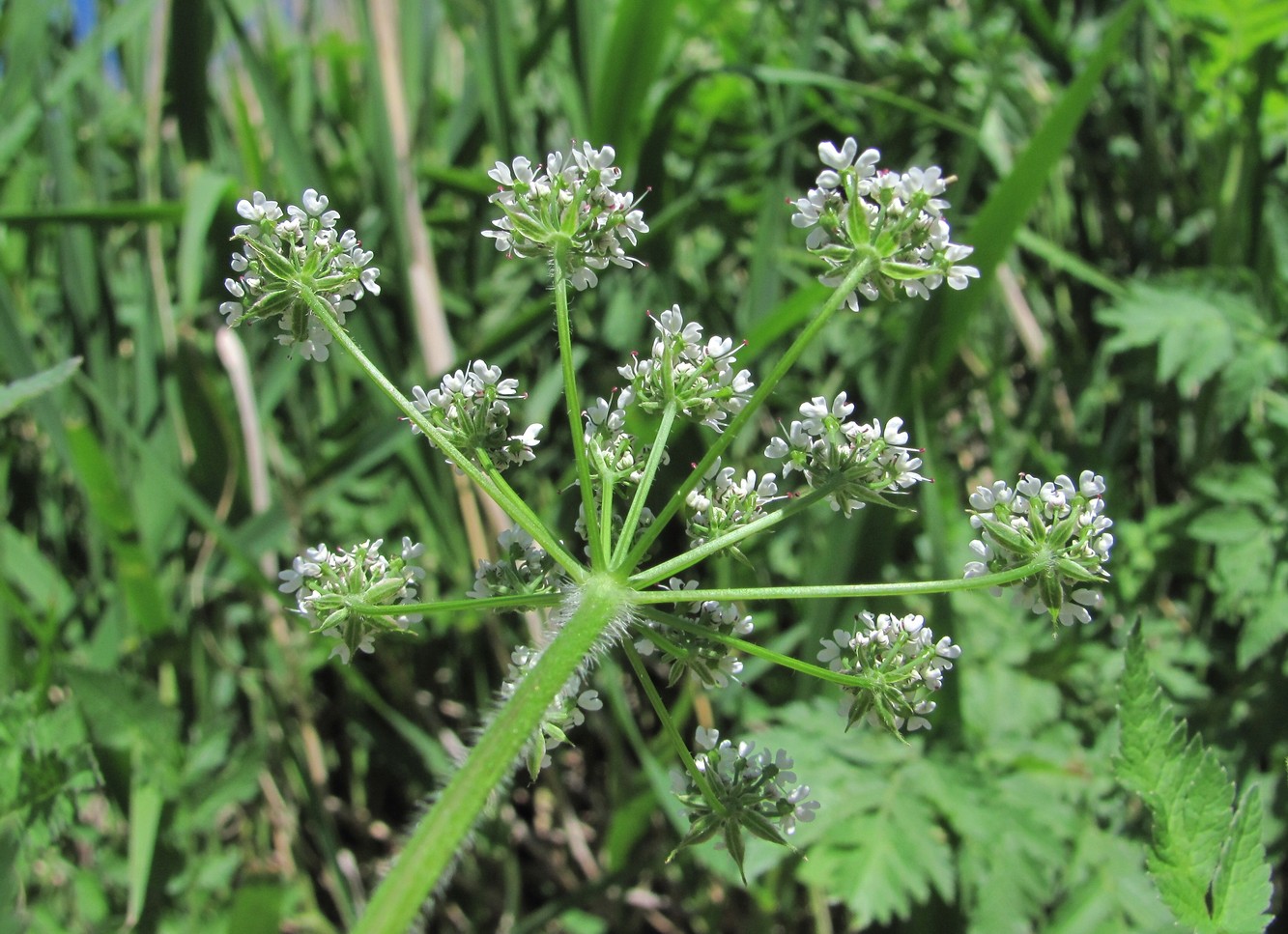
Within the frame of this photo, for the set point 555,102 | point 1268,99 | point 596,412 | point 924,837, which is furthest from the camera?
point 555,102

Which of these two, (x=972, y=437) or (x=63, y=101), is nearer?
(x=63, y=101)

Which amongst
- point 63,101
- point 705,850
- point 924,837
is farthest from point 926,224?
point 63,101

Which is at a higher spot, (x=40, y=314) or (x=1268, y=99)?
(x=1268, y=99)

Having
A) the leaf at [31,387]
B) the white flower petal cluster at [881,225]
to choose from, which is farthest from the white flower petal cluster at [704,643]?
the leaf at [31,387]

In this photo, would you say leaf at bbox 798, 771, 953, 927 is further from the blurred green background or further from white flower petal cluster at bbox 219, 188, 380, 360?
white flower petal cluster at bbox 219, 188, 380, 360

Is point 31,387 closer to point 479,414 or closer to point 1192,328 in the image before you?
point 479,414

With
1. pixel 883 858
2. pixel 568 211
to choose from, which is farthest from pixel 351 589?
pixel 883 858

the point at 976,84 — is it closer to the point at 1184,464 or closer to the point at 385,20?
the point at 1184,464

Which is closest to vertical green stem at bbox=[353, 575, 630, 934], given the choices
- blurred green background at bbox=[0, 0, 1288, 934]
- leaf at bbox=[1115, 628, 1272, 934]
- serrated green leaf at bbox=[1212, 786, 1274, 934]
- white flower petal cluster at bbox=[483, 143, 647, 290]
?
white flower petal cluster at bbox=[483, 143, 647, 290]
